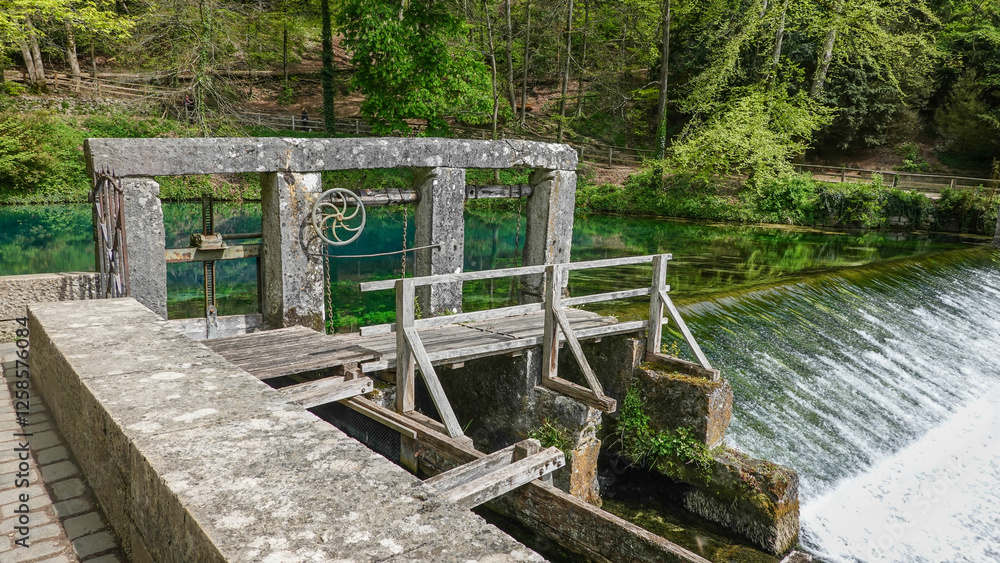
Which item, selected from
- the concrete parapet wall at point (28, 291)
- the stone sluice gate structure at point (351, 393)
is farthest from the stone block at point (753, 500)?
the concrete parapet wall at point (28, 291)

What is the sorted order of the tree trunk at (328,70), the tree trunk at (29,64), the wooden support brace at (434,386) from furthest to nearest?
1. the tree trunk at (29,64)
2. the tree trunk at (328,70)
3. the wooden support brace at (434,386)

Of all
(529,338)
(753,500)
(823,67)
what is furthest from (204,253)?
(823,67)

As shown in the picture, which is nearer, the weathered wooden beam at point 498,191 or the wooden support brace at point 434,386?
the wooden support brace at point 434,386

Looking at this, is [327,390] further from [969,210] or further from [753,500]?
[969,210]

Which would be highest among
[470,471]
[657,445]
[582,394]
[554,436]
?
[470,471]

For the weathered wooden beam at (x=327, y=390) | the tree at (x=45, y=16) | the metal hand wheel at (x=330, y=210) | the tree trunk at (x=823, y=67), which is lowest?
the weathered wooden beam at (x=327, y=390)

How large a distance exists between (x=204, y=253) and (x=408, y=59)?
63.6 ft

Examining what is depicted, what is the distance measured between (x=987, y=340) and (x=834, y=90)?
2288 cm

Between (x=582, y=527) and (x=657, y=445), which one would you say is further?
(x=657, y=445)

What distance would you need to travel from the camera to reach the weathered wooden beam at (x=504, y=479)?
4.66 m

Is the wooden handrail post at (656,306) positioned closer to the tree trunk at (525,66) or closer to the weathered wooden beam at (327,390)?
the weathered wooden beam at (327,390)

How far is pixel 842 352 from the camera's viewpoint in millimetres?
12250

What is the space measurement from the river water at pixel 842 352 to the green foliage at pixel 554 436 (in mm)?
2870

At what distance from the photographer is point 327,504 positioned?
2.25m
